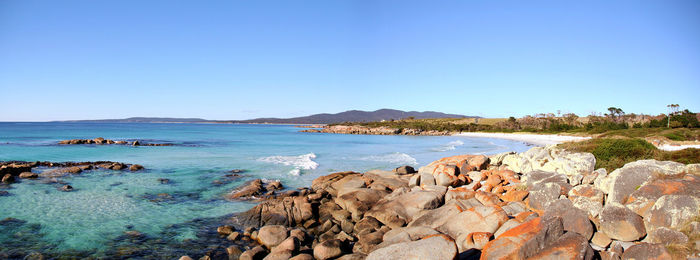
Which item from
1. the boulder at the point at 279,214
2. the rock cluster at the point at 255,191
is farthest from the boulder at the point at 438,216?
the rock cluster at the point at 255,191

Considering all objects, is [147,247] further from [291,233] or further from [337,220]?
[337,220]

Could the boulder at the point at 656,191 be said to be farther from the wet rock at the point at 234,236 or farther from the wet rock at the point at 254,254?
the wet rock at the point at 234,236

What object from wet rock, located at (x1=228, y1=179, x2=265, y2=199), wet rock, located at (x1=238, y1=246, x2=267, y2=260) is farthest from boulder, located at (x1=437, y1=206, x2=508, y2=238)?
wet rock, located at (x1=228, y1=179, x2=265, y2=199)

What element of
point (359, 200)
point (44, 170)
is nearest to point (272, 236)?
point (359, 200)

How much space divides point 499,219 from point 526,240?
5.82ft

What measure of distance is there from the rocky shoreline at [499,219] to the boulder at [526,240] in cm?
2

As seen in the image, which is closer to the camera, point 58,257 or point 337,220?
point 58,257

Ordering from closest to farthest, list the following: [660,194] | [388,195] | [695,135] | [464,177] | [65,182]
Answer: [660,194] < [388,195] < [464,177] < [65,182] < [695,135]

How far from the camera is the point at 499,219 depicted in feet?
30.5

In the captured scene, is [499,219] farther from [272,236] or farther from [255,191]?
[255,191]

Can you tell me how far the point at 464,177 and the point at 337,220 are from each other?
627 cm

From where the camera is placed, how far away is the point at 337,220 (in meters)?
12.4

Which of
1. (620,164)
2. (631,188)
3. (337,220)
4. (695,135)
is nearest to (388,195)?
(337,220)

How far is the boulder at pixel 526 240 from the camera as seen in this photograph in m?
7.27
